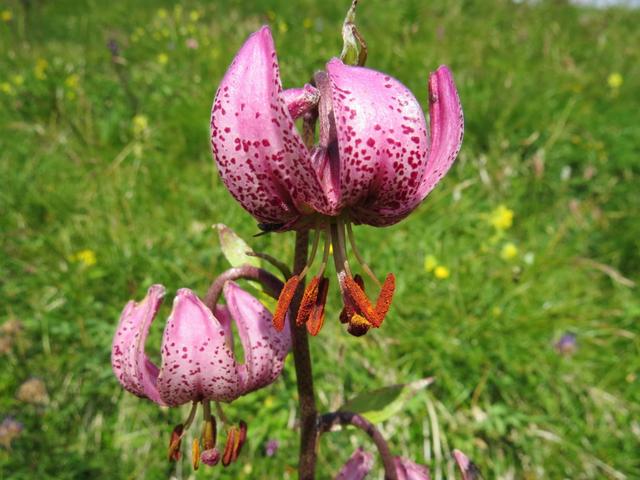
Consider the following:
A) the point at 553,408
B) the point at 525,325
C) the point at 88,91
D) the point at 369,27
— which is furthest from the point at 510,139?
the point at 88,91

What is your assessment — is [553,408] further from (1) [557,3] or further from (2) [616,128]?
(1) [557,3]

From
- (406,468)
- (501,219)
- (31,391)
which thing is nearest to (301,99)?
(406,468)

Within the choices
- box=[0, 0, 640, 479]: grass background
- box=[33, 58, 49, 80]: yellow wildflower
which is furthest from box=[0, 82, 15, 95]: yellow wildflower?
box=[33, 58, 49, 80]: yellow wildflower

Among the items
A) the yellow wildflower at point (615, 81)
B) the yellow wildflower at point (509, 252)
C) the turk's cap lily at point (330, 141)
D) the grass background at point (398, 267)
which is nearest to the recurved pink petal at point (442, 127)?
the turk's cap lily at point (330, 141)

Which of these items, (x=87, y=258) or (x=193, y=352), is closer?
(x=193, y=352)

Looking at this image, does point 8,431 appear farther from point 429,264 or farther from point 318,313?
point 429,264

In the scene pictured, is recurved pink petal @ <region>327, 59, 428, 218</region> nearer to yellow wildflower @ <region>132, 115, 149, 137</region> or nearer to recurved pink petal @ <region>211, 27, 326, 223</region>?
recurved pink petal @ <region>211, 27, 326, 223</region>
